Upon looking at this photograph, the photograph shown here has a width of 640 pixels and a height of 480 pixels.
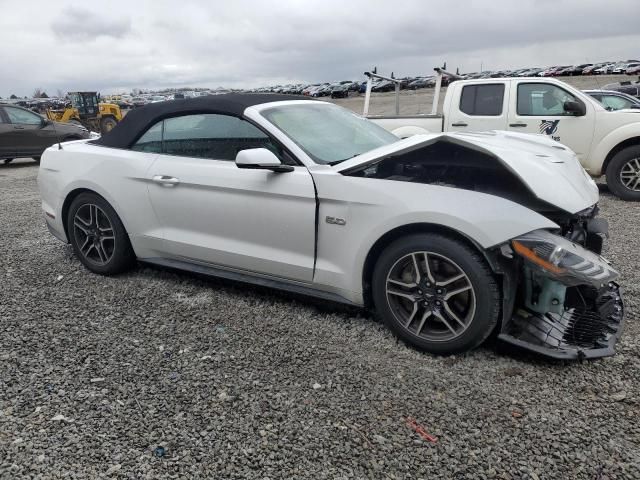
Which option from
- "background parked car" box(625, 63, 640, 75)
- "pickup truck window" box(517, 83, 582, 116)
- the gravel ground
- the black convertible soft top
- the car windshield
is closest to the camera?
the gravel ground

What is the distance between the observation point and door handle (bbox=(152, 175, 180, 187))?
12.1ft

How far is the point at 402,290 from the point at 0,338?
257cm

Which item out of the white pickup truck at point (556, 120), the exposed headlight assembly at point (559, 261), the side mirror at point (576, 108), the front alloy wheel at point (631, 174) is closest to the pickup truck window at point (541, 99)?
the white pickup truck at point (556, 120)

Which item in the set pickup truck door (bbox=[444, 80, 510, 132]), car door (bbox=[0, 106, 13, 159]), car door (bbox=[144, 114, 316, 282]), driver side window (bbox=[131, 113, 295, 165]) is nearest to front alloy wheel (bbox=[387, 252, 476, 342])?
car door (bbox=[144, 114, 316, 282])

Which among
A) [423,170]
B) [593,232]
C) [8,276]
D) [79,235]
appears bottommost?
[8,276]

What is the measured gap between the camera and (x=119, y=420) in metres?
2.44

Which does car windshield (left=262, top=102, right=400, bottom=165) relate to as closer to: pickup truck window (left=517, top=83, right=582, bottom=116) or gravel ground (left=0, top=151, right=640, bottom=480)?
gravel ground (left=0, top=151, right=640, bottom=480)

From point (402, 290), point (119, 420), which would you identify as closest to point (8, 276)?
point (119, 420)

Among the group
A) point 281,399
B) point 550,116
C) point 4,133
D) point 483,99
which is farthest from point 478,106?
point 4,133

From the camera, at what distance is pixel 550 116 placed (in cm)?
747

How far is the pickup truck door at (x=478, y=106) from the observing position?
303 inches

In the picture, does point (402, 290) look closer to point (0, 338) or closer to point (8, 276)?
point (0, 338)

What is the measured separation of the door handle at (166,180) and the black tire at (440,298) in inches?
64.8

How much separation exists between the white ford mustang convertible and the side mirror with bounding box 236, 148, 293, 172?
12 millimetres
